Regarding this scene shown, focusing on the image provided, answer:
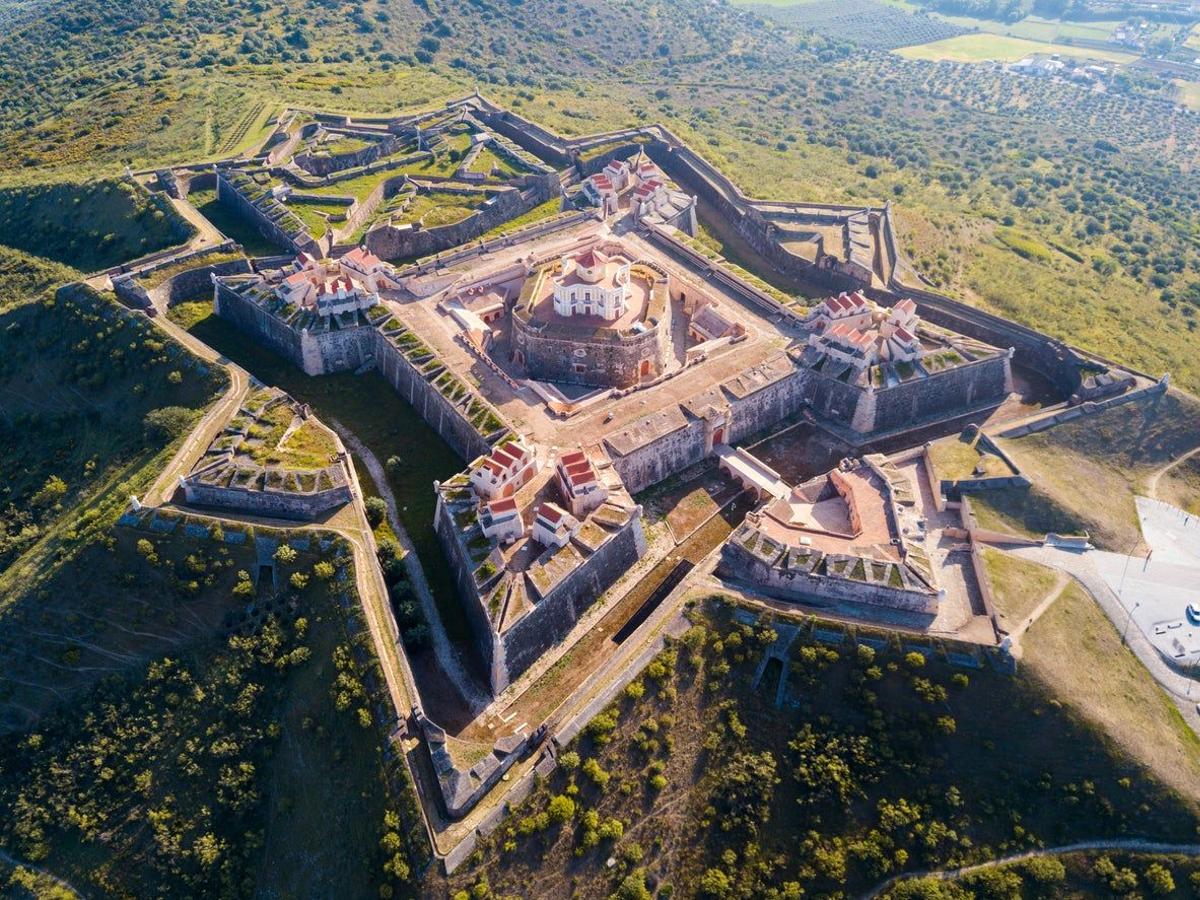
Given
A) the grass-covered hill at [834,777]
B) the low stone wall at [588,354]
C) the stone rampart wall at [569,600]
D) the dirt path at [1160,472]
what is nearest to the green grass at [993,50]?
the dirt path at [1160,472]

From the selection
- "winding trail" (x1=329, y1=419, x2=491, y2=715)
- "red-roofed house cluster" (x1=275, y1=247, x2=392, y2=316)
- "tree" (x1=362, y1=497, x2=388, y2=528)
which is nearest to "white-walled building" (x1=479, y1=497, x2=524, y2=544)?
"winding trail" (x1=329, y1=419, x2=491, y2=715)

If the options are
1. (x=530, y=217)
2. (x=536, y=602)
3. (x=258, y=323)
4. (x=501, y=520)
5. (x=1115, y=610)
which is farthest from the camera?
(x=530, y=217)

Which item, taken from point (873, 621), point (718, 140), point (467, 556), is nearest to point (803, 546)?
point (873, 621)

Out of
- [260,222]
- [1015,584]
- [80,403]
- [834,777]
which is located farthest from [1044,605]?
[260,222]

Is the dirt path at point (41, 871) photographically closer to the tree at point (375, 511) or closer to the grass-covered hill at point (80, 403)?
the grass-covered hill at point (80, 403)

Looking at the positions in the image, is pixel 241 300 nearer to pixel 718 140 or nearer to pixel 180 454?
pixel 180 454

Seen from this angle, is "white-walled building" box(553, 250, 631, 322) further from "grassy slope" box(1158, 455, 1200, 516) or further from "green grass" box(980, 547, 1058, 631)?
"grassy slope" box(1158, 455, 1200, 516)

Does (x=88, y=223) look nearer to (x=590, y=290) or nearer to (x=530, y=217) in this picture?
(x=530, y=217)
